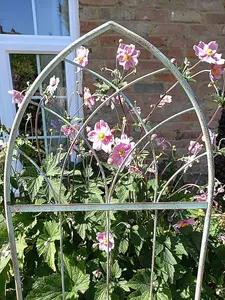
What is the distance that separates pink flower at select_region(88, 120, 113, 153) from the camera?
84 centimetres

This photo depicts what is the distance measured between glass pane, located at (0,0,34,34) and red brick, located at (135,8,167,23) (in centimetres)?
74

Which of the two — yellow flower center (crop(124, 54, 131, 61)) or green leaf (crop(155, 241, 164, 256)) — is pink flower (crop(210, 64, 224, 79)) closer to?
yellow flower center (crop(124, 54, 131, 61))

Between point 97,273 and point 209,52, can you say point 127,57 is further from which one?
point 97,273

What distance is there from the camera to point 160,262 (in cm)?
111

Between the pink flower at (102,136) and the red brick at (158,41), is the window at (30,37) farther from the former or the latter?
the pink flower at (102,136)

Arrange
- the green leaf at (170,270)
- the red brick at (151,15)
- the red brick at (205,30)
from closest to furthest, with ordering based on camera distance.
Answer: the green leaf at (170,270), the red brick at (151,15), the red brick at (205,30)

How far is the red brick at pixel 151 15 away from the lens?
1.74 metres

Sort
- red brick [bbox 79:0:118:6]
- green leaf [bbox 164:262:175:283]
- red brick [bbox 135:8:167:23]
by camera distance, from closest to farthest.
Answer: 1. green leaf [bbox 164:262:175:283]
2. red brick [bbox 79:0:118:6]
3. red brick [bbox 135:8:167:23]

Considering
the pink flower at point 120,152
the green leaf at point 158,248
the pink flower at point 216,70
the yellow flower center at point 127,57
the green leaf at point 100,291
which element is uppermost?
the yellow flower center at point 127,57

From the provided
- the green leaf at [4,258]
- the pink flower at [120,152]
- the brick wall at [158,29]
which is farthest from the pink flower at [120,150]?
the brick wall at [158,29]

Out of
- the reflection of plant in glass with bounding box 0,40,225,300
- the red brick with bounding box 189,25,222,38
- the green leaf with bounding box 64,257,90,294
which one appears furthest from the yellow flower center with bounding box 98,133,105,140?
the red brick with bounding box 189,25,222,38

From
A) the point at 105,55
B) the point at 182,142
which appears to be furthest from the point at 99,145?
the point at 182,142

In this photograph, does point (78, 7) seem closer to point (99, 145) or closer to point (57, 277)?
point (99, 145)

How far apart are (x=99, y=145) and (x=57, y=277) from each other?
646 millimetres
